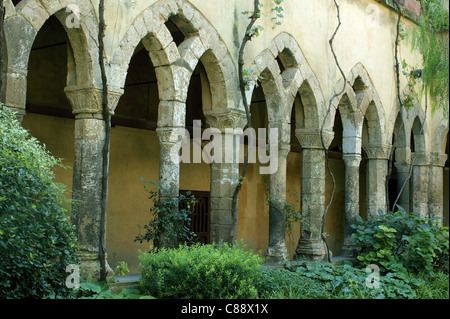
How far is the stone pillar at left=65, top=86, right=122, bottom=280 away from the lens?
18.6ft

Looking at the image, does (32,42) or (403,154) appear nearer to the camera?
(32,42)

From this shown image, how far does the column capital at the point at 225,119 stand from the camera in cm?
718

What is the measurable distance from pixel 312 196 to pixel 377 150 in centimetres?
217

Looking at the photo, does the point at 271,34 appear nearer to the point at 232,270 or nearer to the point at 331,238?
the point at 232,270

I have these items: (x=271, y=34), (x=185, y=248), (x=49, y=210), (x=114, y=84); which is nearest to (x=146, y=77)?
(x=271, y=34)

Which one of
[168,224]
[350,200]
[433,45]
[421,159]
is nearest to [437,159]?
[421,159]

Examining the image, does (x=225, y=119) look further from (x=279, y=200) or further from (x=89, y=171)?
(x=89, y=171)

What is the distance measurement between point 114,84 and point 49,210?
1710 millimetres

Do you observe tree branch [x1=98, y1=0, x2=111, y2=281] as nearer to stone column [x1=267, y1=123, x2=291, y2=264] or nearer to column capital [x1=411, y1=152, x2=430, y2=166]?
stone column [x1=267, y1=123, x2=291, y2=264]

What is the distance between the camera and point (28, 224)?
4434mm

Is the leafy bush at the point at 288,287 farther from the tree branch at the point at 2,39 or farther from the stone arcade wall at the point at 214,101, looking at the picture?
the tree branch at the point at 2,39

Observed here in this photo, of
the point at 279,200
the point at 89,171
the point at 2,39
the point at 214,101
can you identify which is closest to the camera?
the point at 2,39

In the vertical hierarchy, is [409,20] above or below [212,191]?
above

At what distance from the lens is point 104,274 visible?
220 inches
